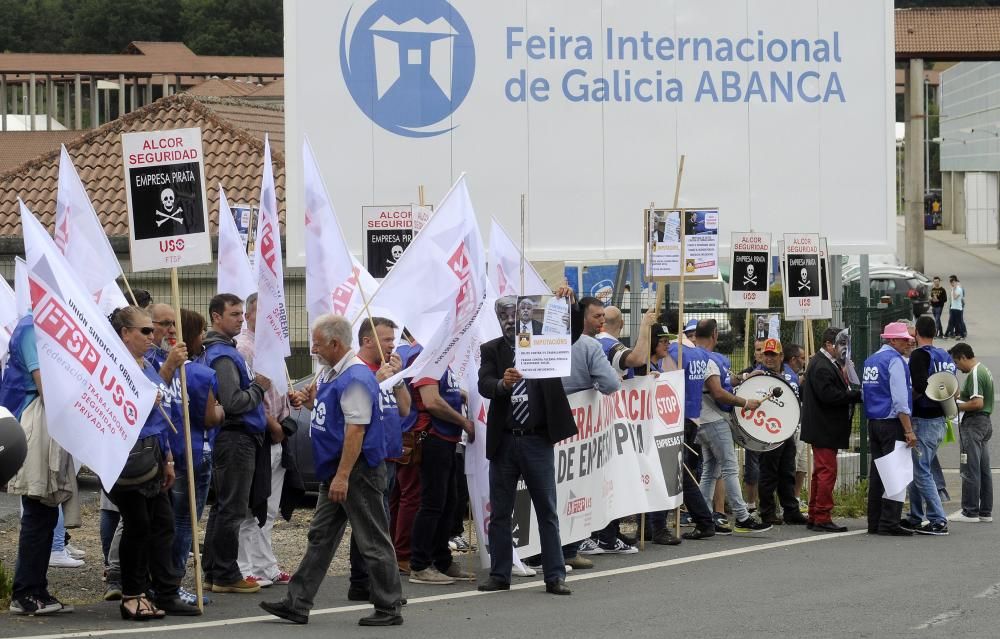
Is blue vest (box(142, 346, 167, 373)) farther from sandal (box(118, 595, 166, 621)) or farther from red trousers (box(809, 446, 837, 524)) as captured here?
red trousers (box(809, 446, 837, 524))

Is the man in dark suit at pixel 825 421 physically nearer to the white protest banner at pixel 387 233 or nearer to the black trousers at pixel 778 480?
the black trousers at pixel 778 480

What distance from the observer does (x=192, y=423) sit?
937cm

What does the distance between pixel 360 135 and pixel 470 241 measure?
7.58 meters

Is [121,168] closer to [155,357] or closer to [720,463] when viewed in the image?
Result: [720,463]

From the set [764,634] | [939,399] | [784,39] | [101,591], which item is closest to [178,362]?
[101,591]

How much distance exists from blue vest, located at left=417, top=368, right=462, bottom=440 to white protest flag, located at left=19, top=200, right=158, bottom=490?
2.42m

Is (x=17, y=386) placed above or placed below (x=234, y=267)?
below

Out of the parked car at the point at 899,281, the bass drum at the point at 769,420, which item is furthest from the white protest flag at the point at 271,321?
the parked car at the point at 899,281

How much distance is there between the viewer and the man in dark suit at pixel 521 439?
983 centimetres

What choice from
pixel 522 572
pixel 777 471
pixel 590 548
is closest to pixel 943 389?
pixel 777 471

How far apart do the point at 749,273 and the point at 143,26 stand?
95.9 m

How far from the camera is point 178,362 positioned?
8.72 m

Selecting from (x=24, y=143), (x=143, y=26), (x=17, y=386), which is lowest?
(x=17, y=386)

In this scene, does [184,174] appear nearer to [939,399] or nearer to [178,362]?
[178,362]
